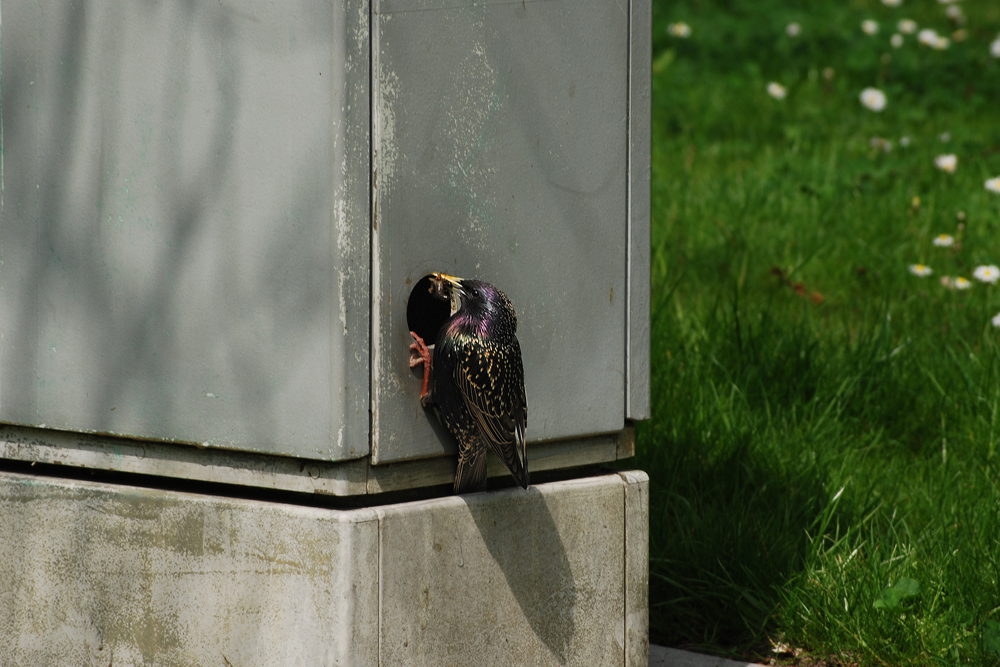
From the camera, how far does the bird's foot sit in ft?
6.55

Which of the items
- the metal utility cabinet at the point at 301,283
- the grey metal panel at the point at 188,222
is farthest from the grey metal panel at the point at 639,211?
the grey metal panel at the point at 188,222

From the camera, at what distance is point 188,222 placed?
78.4 inches

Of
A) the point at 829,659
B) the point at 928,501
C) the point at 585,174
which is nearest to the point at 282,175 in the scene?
the point at 585,174

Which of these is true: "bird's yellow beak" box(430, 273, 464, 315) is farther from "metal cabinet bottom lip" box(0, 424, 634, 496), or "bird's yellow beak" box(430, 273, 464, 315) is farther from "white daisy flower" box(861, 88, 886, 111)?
"white daisy flower" box(861, 88, 886, 111)

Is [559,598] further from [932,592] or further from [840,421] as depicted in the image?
[840,421]

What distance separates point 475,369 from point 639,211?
1.90 feet

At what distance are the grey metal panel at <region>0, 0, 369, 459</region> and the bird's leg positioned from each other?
0.12 meters

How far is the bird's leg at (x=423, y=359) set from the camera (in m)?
2.00

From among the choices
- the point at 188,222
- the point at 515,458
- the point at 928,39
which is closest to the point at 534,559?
the point at 515,458

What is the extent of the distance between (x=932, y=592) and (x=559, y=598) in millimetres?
967

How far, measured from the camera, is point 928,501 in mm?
3068

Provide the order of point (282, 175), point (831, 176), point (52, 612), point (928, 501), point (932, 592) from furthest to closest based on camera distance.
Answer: point (831, 176) < point (928, 501) < point (932, 592) < point (52, 612) < point (282, 175)

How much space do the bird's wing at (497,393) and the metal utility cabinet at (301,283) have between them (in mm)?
96

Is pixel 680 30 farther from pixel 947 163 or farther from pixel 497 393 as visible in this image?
pixel 497 393
